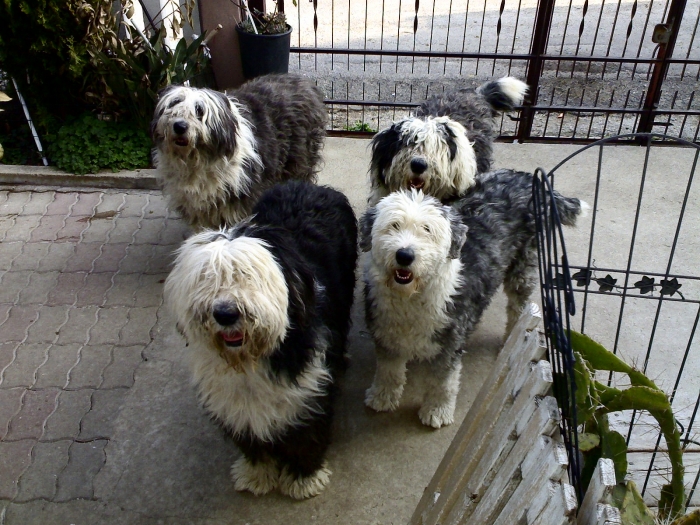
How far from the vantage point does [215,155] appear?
3547mm

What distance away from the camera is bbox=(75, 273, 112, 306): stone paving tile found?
3829mm

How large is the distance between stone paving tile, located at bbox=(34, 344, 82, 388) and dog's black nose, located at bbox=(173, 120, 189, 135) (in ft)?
4.73

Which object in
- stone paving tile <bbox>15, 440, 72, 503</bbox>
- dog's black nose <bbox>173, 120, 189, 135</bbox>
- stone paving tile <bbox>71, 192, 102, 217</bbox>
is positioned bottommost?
stone paving tile <bbox>15, 440, 72, 503</bbox>

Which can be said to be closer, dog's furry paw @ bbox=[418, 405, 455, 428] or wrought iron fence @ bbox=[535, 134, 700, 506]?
wrought iron fence @ bbox=[535, 134, 700, 506]

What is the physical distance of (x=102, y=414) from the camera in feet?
10.0

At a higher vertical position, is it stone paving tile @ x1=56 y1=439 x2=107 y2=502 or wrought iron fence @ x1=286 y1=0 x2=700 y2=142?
wrought iron fence @ x1=286 y1=0 x2=700 y2=142

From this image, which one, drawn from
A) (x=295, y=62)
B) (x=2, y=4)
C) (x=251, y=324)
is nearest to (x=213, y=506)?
(x=251, y=324)

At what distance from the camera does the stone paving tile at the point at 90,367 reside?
3.24m

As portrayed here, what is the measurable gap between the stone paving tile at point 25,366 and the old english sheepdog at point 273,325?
56.4 inches

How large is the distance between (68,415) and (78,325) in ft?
Answer: 2.47

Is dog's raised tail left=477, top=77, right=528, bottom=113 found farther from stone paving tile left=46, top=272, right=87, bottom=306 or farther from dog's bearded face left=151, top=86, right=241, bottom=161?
stone paving tile left=46, top=272, right=87, bottom=306

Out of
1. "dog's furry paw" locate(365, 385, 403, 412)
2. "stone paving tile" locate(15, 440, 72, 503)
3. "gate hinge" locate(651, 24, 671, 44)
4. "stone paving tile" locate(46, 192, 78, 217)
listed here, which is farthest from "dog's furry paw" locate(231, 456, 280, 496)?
"gate hinge" locate(651, 24, 671, 44)

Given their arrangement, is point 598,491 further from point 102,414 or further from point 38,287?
point 38,287

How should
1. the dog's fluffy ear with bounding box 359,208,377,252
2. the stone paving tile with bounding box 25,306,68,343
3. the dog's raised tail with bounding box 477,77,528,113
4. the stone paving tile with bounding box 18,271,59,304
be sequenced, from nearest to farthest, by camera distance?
the dog's fluffy ear with bounding box 359,208,377,252, the stone paving tile with bounding box 25,306,68,343, the stone paving tile with bounding box 18,271,59,304, the dog's raised tail with bounding box 477,77,528,113
